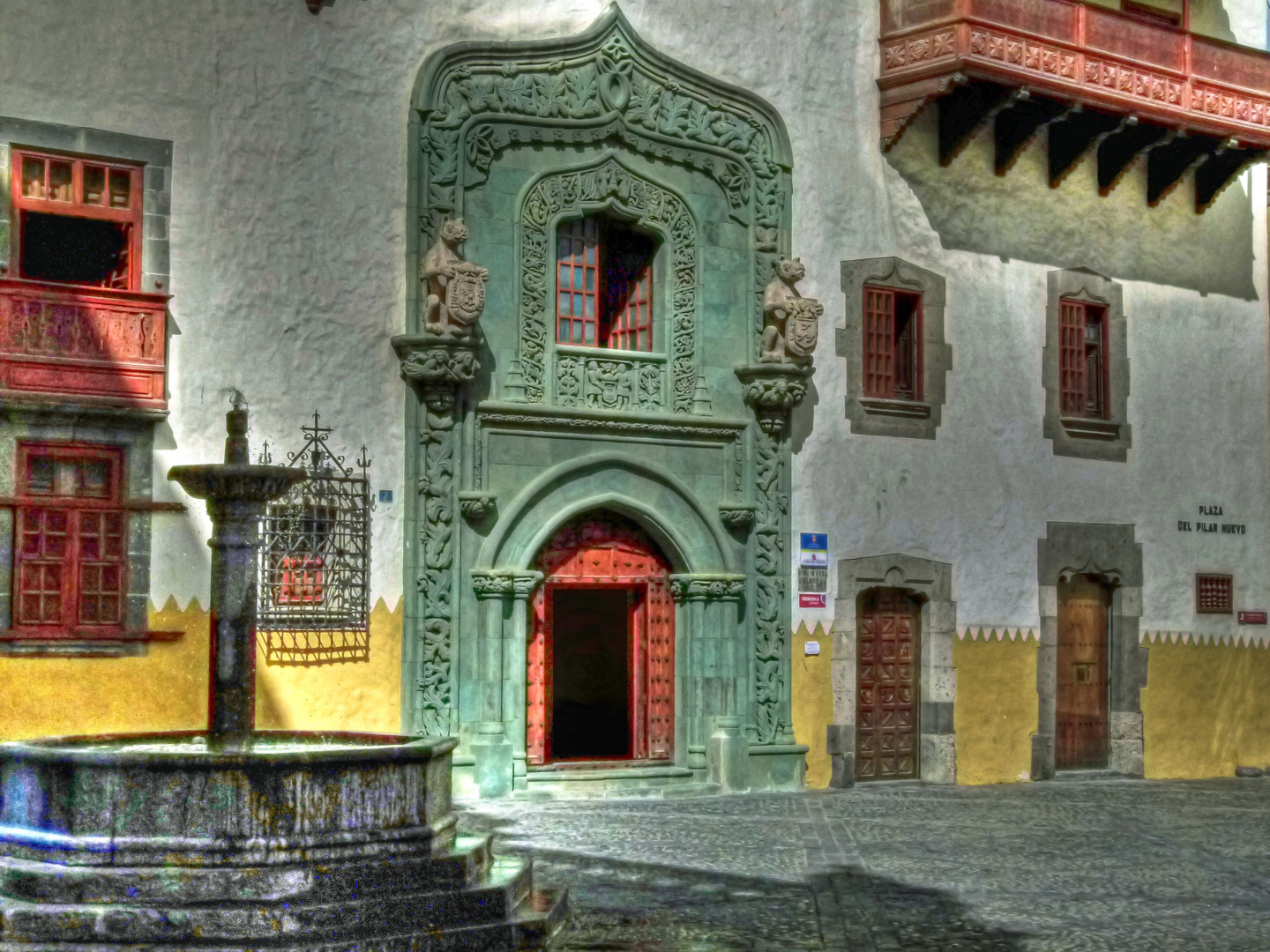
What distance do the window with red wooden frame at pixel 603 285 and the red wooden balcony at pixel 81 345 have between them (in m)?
4.27

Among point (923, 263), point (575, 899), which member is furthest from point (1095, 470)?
point (575, 899)

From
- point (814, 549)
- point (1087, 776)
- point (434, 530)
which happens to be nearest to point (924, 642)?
point (814, 549)

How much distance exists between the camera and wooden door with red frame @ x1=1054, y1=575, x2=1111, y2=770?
21828 mm

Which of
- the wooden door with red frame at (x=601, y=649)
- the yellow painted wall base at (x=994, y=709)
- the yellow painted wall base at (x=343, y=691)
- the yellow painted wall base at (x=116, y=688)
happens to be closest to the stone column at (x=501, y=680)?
the wooden door with red frame at (x=601, y=649)

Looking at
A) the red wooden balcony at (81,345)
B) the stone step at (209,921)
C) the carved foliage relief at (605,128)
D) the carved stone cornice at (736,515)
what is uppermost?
the carved foliage relief at (605,128)

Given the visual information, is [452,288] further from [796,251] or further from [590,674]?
[590,674]

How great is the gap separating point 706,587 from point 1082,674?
5.56m

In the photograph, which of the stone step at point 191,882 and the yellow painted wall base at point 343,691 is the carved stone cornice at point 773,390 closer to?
the yellow painted wall base at point 343,691

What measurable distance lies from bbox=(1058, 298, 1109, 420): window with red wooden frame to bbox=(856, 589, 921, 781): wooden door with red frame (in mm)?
3278

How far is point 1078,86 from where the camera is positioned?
20.5 meters

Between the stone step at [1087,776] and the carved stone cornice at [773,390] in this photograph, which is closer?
the carved stone cornice at [773,390]

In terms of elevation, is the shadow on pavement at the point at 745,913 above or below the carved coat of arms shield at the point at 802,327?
below

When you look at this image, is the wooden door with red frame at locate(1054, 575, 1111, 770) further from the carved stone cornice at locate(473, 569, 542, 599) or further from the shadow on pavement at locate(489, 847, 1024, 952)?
the shadow on pavement at locate(489, 847, 1024, 952)

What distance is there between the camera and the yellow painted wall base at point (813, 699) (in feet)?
64.2
